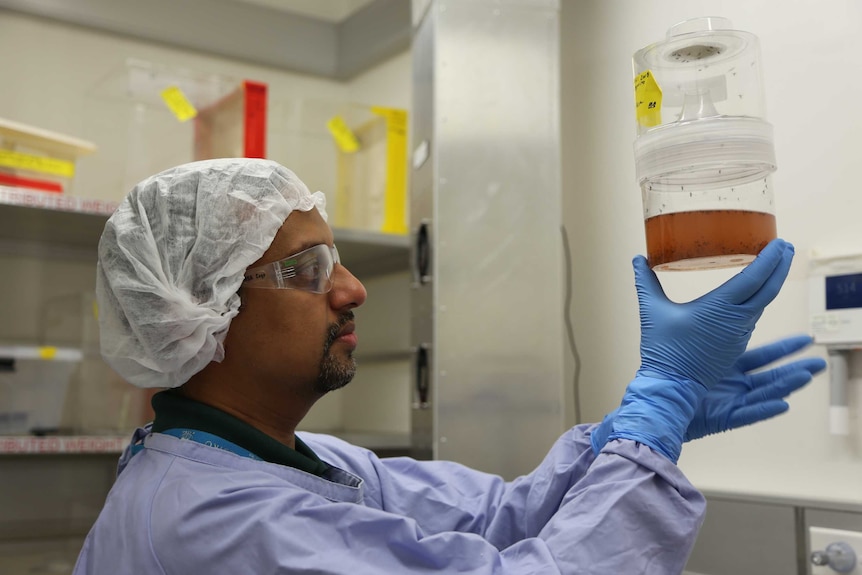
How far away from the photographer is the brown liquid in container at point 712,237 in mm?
1099

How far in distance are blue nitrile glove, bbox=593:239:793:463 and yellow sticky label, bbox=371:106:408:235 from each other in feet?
5.96

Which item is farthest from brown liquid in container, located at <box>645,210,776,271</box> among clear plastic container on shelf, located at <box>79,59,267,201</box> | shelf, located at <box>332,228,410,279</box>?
clear plastic container on shelf, located at <box>79,59,267,201</box>

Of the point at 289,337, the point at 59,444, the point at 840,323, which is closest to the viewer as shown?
the point at 289,337

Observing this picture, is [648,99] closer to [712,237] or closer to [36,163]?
[712,237]

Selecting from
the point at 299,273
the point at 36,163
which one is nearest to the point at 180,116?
the point at 36,163

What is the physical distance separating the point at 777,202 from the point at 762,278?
824 millimetres

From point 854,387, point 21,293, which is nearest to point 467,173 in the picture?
point 854,387

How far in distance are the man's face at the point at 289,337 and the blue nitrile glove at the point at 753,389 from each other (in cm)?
56

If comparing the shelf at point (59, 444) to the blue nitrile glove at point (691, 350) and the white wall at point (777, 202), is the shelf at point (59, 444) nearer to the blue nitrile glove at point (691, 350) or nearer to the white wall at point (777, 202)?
the white wall at point (777, 202)

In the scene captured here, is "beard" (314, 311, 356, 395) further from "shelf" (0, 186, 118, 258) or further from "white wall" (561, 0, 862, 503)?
"shelf" (0, 186, 118, 258)

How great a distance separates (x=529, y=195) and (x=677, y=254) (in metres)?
1.23

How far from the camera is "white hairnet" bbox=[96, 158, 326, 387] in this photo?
1.27 meters

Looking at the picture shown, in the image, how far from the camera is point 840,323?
1652 millimetres

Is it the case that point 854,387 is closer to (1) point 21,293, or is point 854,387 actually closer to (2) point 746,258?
(2) point 746,258
